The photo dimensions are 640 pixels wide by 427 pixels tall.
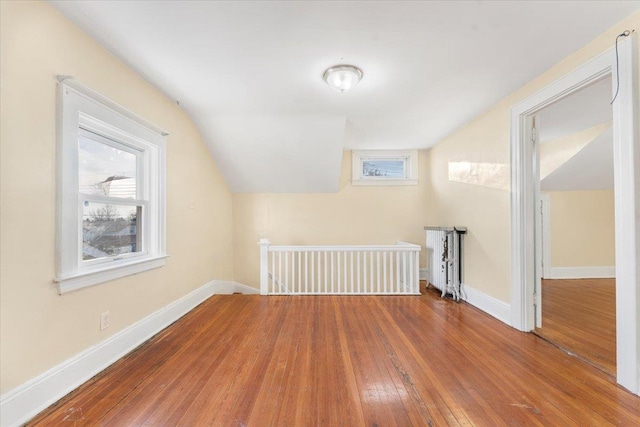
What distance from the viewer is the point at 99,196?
2.07m

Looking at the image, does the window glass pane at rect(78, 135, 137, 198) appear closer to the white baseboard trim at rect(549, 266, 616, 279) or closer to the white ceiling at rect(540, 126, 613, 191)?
the white ceiling at rect(540, 126, 613, 191)

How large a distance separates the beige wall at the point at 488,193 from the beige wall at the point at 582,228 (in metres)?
2.38

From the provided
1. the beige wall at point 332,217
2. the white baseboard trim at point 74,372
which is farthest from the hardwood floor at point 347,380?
the beige wall at point 332,217

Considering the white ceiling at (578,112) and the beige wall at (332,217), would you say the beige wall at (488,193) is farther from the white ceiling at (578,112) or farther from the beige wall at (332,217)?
the beige wall at (332,217)

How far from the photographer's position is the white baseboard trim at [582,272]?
4.75 meters

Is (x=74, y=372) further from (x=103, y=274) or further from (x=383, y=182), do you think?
(x=383, y=182)

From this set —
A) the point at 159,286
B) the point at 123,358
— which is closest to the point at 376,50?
the point at 159,286

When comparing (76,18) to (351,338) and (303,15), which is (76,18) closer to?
(303,15)

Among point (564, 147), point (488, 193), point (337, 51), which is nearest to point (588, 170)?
point (564, 147)

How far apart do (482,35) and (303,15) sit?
4.06 ft

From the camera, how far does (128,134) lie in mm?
2303

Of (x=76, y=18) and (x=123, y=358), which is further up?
(x=76, y=18)

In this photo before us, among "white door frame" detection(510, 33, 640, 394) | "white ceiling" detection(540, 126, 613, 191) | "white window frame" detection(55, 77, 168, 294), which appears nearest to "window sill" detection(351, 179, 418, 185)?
"white ceiling" detection(540, 126, 613, 191)

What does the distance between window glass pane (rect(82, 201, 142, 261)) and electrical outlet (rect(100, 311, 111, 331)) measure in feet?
1.42
